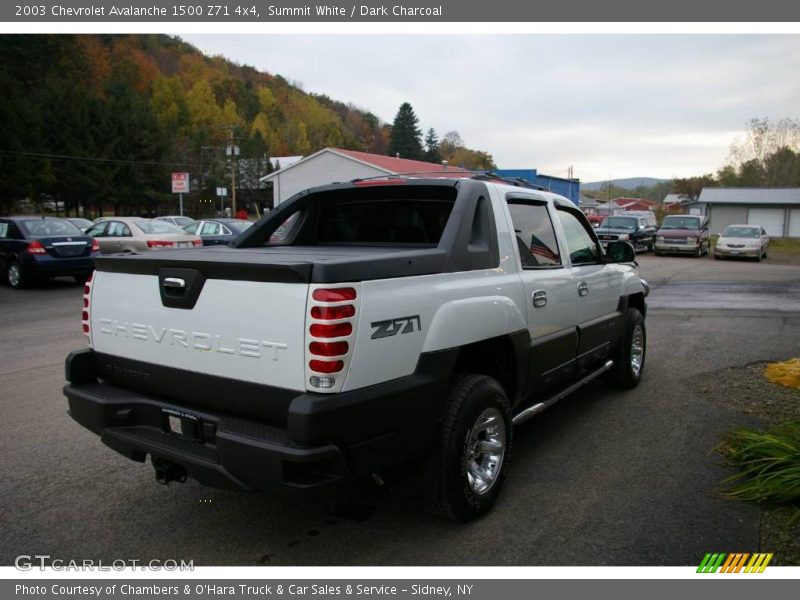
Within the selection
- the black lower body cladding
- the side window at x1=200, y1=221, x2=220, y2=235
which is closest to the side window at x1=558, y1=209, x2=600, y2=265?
the black lower body cladding

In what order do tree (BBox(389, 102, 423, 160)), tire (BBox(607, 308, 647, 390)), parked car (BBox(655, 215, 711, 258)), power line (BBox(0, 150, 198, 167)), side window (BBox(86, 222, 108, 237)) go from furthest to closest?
tree (BBox(389, 102, 423, 160)) → power line (BBox(0, 150, 198, 167)) → parked car (BBox(655, 215, 711, 258)) → side window (BBox(86, 222, 108, 237)) → tire (BBox(607, 308, 647, 390))

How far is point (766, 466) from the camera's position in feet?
12.9

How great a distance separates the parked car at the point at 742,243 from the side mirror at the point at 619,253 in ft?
76.7

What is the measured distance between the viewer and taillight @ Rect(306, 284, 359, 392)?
105 inches

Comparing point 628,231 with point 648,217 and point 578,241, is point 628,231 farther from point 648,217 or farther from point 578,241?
point 578,241

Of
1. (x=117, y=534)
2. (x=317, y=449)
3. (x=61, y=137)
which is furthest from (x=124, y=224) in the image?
(x=61, y=137)

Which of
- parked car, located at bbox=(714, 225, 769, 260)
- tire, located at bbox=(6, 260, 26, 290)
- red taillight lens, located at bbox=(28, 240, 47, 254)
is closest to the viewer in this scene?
red taillight lens, located at bbox=(28, 240, 47, 254)

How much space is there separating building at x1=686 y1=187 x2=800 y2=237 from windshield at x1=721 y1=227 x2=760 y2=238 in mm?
27210

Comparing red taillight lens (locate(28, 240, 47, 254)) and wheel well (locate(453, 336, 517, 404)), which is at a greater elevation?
red taillight lens (locate(28, 240, 47, 254))

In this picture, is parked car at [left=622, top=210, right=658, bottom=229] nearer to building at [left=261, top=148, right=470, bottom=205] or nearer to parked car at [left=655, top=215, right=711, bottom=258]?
parked car at [left=655, top=215, right=711, bottom=258]

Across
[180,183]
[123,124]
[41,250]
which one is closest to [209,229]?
[41,250]

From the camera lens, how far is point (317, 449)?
8.66 feet

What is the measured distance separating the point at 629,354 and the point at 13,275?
14.6 m

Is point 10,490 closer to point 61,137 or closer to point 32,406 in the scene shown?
point 32,406
